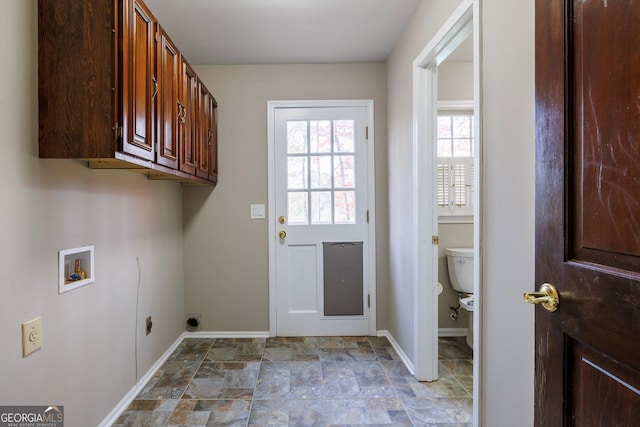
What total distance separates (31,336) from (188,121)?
1.38m

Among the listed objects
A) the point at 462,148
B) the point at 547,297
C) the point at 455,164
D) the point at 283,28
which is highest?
the point at 283,28

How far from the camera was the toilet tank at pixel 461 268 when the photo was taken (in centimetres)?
256

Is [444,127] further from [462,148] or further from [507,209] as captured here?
[507,209]

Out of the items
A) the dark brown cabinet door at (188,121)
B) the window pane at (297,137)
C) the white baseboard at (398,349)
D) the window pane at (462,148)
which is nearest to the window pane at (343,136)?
the window pane at (297,137)

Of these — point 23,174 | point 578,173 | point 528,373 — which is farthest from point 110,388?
point 578,173

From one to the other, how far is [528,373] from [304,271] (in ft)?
6.26

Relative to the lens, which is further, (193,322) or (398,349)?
(193,322)

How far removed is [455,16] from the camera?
152 centimetres

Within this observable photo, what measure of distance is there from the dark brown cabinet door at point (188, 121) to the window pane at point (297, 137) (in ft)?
2.70

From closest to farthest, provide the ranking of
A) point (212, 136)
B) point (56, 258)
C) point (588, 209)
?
point (588, 209) < point (56, 258) < point (212, 136)

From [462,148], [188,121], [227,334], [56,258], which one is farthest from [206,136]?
[462,148]

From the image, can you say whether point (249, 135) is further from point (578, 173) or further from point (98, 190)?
point (578, 173)

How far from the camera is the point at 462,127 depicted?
8.90 ft

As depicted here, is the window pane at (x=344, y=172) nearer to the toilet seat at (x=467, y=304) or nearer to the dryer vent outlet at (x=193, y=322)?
the toilet seat at (x=467, y=304)
